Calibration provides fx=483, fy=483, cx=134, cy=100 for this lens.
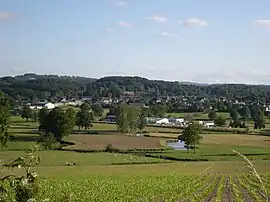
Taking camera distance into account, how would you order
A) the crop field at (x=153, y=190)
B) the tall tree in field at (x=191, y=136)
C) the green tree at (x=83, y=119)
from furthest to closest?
the green tree at (x=83, y=119) → the tall tree in field at (x=191, y=136) → the crop field at (x=153, y=190)

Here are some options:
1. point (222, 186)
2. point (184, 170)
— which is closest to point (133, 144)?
point (184, 170)

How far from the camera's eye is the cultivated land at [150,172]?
3356 cm

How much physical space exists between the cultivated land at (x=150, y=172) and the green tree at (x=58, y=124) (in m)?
3.14

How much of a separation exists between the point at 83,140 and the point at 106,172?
4192 centimetres

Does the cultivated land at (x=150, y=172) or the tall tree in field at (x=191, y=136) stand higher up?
the tall tree in field at (x=191, y=136)

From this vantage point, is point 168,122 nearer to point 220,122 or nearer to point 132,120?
point 220,122

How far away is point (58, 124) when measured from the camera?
3794 inches

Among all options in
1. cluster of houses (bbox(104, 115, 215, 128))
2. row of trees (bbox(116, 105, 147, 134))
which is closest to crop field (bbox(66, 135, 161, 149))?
row of trees (bbox(116, 105, 147, 134))

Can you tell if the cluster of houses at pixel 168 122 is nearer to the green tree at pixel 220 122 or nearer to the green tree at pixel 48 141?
the green tree at pixel 220 122

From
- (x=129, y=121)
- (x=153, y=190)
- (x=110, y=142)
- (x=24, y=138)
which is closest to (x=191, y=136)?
(x=110, y=142)

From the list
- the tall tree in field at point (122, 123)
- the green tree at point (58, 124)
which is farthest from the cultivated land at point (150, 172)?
the tall tree in field at point (122, 123)

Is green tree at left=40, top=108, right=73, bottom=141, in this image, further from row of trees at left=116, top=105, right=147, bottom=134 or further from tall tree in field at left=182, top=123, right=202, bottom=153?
row of trees at left=116, top=105, right=147, bottom=134

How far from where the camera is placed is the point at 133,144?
9319 cm

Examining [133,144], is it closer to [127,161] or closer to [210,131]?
A: [127,161]
